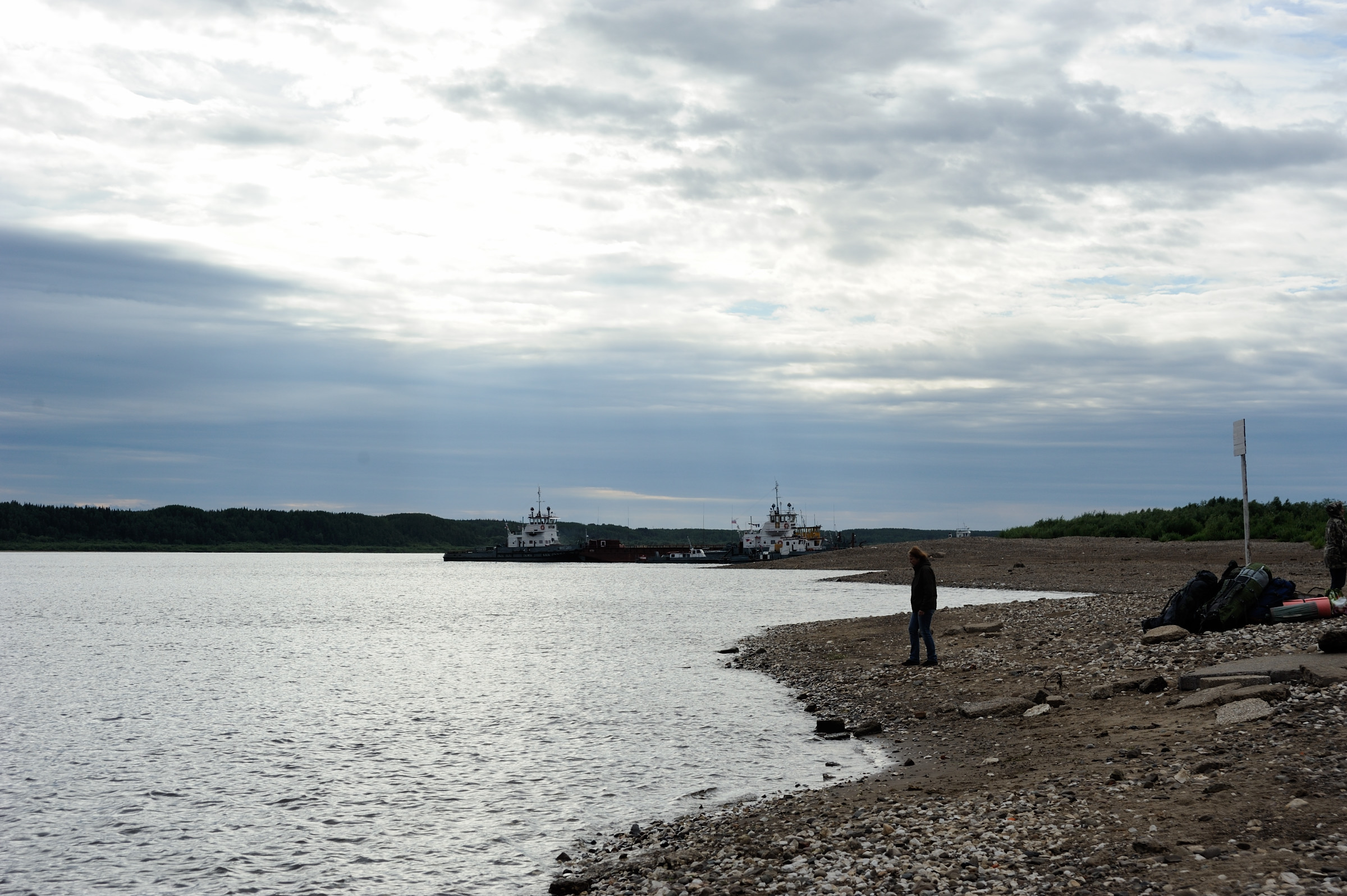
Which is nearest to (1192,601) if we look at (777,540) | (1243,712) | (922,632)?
(922,632)

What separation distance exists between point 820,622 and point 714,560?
110 m

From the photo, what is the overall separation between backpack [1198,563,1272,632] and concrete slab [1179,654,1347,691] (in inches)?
143

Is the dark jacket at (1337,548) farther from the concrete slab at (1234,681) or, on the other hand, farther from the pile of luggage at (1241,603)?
the concrete slab at (1234,681)

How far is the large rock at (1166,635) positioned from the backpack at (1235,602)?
491 millimetres

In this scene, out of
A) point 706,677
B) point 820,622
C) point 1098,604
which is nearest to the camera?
point 706,677

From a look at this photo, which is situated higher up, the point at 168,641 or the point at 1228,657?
the point at 1228,657

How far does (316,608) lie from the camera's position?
6931 cm

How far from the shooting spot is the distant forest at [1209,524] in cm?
6006

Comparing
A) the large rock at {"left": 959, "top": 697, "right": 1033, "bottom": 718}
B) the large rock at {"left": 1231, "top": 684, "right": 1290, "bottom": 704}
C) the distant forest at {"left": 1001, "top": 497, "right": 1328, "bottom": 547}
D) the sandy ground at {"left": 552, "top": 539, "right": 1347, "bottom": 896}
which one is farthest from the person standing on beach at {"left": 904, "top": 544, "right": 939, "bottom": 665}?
the distant forest at {"left": 1001, "top": 497, "right": 1328, "bottom": 547}

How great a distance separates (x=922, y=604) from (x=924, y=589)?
644mm

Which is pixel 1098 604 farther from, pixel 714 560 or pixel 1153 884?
pixel 714 560

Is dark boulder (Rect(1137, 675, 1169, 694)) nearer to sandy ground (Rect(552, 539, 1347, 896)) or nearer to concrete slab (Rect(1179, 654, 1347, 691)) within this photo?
sandy ground (Rect(552, 539, 1347, 896))

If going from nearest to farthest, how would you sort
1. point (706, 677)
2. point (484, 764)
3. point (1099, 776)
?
point (1099, 776), point (484, 764), point (706, 677)

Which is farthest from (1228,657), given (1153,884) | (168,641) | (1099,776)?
(168,641)
